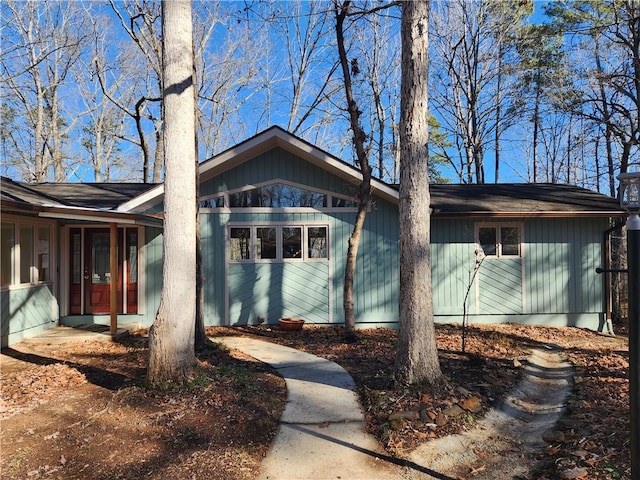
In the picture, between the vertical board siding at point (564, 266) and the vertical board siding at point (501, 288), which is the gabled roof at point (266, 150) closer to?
the vertical board siding at point (501, 288)

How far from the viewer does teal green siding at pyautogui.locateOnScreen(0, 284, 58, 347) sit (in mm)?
7316

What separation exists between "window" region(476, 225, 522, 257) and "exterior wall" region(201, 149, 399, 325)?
2.26m

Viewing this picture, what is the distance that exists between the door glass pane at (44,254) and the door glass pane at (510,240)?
420 inches

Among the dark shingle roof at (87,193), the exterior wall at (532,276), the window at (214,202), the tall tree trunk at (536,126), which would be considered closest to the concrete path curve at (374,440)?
the exterior wall at (532,276)

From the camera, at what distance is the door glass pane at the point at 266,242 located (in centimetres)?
934

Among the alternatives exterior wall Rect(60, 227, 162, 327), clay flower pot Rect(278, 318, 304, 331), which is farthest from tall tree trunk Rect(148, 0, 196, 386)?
exterior wall Rect(60, 227, 162, 327)

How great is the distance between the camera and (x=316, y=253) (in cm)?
943

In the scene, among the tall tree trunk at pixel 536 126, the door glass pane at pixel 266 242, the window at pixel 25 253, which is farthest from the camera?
the tall tree trunk at pixel 536 126

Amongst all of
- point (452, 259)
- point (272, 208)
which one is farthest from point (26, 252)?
point (452, 259)

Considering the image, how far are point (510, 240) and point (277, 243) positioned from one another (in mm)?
5792

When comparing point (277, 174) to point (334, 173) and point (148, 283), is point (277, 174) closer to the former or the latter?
point (334, 173)

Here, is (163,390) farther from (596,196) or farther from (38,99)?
(38,99)

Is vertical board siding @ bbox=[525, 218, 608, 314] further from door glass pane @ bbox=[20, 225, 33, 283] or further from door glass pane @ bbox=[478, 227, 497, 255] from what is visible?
door glass pane @ bbox=[20, 225, 33, 283]

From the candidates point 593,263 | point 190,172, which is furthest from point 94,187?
point 593,263
